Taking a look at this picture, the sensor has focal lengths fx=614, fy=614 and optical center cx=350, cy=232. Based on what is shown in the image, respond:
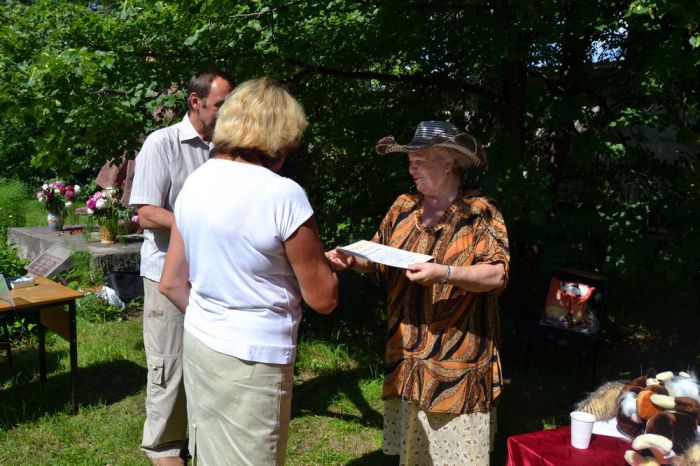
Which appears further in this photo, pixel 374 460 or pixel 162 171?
pixel 374 460

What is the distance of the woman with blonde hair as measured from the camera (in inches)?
68.9

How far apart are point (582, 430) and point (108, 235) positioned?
6859 millimetres

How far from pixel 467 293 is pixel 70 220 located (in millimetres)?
8322

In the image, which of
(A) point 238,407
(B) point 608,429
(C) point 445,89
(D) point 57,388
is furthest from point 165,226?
(C) point 445,89

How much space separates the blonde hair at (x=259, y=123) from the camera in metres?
1.80

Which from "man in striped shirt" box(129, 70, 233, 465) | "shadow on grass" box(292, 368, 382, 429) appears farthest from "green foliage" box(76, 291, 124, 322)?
"man in striped shirt" box(129, 70, 233, 465)

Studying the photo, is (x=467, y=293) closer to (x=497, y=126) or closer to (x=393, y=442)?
(x=393, y=442)

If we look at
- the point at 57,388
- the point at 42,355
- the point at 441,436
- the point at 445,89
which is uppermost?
the point at 445,89

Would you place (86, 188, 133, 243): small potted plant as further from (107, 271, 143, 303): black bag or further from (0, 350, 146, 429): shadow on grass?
(0, 350, 146, 429): shadow on grass

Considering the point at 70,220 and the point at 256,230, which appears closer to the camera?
the point at 256,230

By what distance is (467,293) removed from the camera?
244cm

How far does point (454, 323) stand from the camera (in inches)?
96.0

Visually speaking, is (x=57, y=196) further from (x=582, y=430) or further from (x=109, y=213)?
(x=582, y=430)

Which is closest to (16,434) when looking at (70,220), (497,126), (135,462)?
(135,462)
